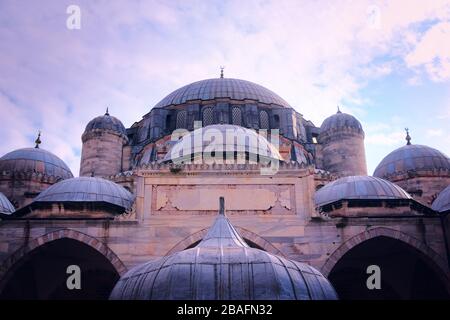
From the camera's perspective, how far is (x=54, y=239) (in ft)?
44.0

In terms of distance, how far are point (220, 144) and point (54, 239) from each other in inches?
247

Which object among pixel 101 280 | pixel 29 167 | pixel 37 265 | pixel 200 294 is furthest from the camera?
pixel 29 167

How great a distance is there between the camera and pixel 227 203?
13.6 metres

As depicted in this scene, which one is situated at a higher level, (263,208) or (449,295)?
(263,208)

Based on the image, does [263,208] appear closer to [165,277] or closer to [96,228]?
[96,228]

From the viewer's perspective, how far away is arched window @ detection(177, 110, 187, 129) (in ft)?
77.5

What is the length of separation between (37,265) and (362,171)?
13004mm

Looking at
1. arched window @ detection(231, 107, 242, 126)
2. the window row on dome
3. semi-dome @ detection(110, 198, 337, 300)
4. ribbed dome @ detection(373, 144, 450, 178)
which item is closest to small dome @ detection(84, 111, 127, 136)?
the window row on dome

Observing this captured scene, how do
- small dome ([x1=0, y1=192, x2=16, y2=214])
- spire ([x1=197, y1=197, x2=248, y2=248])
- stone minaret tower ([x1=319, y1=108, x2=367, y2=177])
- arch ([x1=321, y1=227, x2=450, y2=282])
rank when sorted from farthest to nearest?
stone minaret tower ([x1=319, y1=108, x2=367, y2=177])
small dome ([x1=0, y1=192, x2=16, y2=214])
arch ([x1=321, y1=227, x2=450, y2=282])
spire ([x1=197, y1=197, x2=248, y2=248])

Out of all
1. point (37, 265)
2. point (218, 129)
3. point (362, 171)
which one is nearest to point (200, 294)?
point (37, 265)

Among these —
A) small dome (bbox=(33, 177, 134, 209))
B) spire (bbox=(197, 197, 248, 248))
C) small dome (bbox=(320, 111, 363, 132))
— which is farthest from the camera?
small dome (bbox=(320, 111, 363, 132))

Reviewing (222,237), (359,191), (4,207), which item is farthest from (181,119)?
(222,237)

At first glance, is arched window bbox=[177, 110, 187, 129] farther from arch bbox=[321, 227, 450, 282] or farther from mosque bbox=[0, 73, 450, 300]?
arch bbox=[321, 227, 450, 282]

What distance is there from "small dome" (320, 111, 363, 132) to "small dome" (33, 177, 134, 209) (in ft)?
33.7
